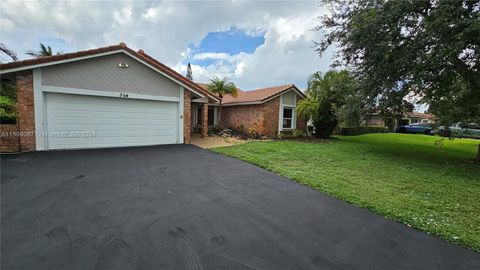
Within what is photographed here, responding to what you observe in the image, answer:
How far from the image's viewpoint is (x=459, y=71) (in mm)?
7809

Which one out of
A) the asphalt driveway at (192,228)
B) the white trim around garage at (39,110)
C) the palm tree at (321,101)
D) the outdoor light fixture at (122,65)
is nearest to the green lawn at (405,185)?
the asphalt driveway at (192,228)

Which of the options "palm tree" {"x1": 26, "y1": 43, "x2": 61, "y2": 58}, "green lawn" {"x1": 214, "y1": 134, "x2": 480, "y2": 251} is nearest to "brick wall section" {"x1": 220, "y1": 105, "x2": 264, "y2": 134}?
"green lawn" {"x1": 214, "y1": 134, "x2": 480, "y2": 251}

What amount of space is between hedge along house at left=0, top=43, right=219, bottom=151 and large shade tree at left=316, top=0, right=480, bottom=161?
779cm

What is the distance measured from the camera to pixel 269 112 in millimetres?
15273

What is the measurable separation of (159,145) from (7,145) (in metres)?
5.04

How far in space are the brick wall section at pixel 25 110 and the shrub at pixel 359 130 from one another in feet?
72.3

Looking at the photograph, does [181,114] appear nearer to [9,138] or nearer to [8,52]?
[9,138]

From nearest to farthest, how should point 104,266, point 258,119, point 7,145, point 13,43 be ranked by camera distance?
point 104,266 → point 7,145 → point 13,43 → point 258,119

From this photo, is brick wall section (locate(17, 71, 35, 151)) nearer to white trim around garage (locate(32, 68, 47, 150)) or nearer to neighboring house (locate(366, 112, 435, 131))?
white trim around garage (locate(32, 68, 47, 150))

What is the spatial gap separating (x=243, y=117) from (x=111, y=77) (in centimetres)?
960

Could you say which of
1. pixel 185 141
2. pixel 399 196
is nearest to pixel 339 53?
pixel 399 196

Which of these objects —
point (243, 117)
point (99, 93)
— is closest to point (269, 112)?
point (243, 117)

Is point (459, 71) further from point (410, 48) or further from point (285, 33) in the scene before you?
point (285, 33)

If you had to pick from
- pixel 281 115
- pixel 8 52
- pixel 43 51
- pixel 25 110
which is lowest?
pixel 25 110
